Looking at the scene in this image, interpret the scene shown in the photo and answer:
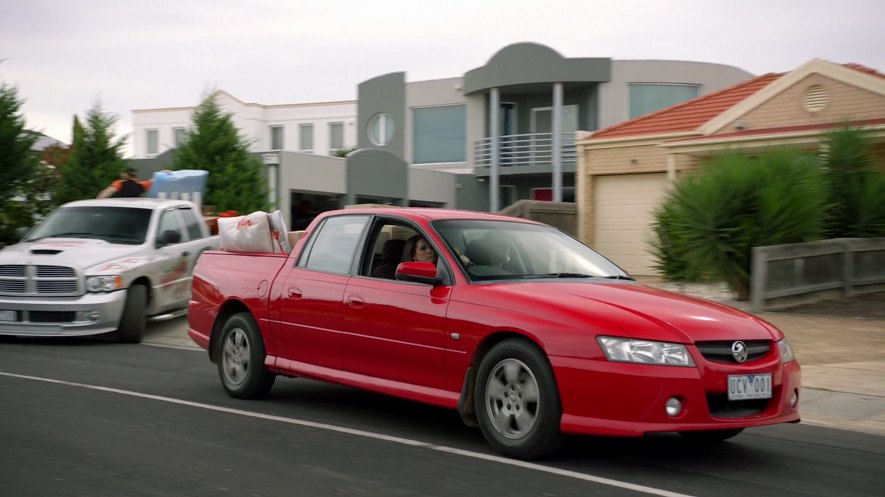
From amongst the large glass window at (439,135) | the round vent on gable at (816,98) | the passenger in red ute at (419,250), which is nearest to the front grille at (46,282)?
the passenger in red ute at (419,250)

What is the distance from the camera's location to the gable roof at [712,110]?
71.5ft

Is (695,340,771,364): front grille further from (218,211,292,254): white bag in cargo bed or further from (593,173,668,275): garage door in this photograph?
(593,173,668,275): garage door

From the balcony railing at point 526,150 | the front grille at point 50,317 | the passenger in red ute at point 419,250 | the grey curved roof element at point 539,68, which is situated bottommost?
the front grille at point 50,317

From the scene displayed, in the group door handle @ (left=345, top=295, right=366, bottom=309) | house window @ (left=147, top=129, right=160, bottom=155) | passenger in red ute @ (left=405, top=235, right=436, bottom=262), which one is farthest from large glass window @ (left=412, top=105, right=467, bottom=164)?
door handle @ (left=345, top=295, right=366, bottom=309)

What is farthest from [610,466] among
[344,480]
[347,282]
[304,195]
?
[304,195]

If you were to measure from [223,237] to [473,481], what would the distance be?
4585mm

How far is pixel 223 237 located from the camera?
953 cm

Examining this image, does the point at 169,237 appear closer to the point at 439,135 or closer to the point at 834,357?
the point at 834,357

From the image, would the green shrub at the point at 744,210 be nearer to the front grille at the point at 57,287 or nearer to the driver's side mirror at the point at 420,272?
the front grille at the point at 57,287

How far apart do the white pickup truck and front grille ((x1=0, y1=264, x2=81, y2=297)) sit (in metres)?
0.01

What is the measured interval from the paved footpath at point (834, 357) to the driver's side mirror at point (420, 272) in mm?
3439

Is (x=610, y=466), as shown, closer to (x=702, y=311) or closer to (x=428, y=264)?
(x=702, y=311)

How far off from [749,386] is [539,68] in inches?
1186

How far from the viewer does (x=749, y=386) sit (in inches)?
238
